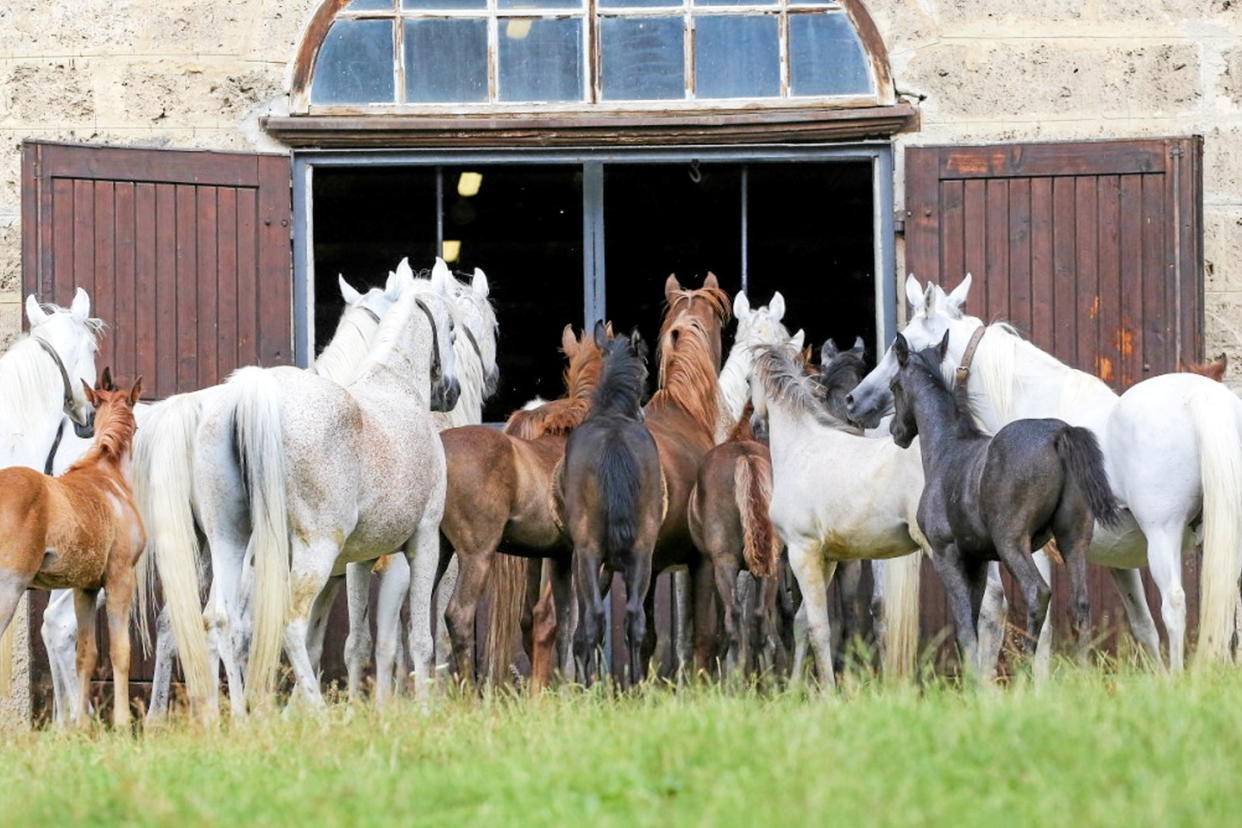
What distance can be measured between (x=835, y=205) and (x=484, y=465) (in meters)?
4.32

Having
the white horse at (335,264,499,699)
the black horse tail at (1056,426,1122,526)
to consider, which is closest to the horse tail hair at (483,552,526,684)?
the white horse at (335,264,499,699)

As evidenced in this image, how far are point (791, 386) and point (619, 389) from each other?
0.94m

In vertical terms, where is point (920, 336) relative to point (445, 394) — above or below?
above

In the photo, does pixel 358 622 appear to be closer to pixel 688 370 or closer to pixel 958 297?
pixel 688 370

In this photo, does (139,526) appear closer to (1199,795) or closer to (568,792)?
(568,792)

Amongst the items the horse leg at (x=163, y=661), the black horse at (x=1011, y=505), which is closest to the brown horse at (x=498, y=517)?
the horse leg at (x=163, y=661)

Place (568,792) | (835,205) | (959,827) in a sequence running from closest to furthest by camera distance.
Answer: (959,827)
(568,792)
(835,205)

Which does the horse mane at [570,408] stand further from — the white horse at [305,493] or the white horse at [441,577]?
the white horse at [305,493]

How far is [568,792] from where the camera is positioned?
4973mm

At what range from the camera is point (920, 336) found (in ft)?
31.2

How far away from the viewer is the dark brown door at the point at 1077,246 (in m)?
10.1

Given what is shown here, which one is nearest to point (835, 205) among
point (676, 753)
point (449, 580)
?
point (449, 580)

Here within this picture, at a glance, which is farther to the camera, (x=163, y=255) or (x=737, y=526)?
(x=163, y=255)

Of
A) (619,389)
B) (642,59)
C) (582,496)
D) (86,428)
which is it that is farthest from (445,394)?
(642,59)
